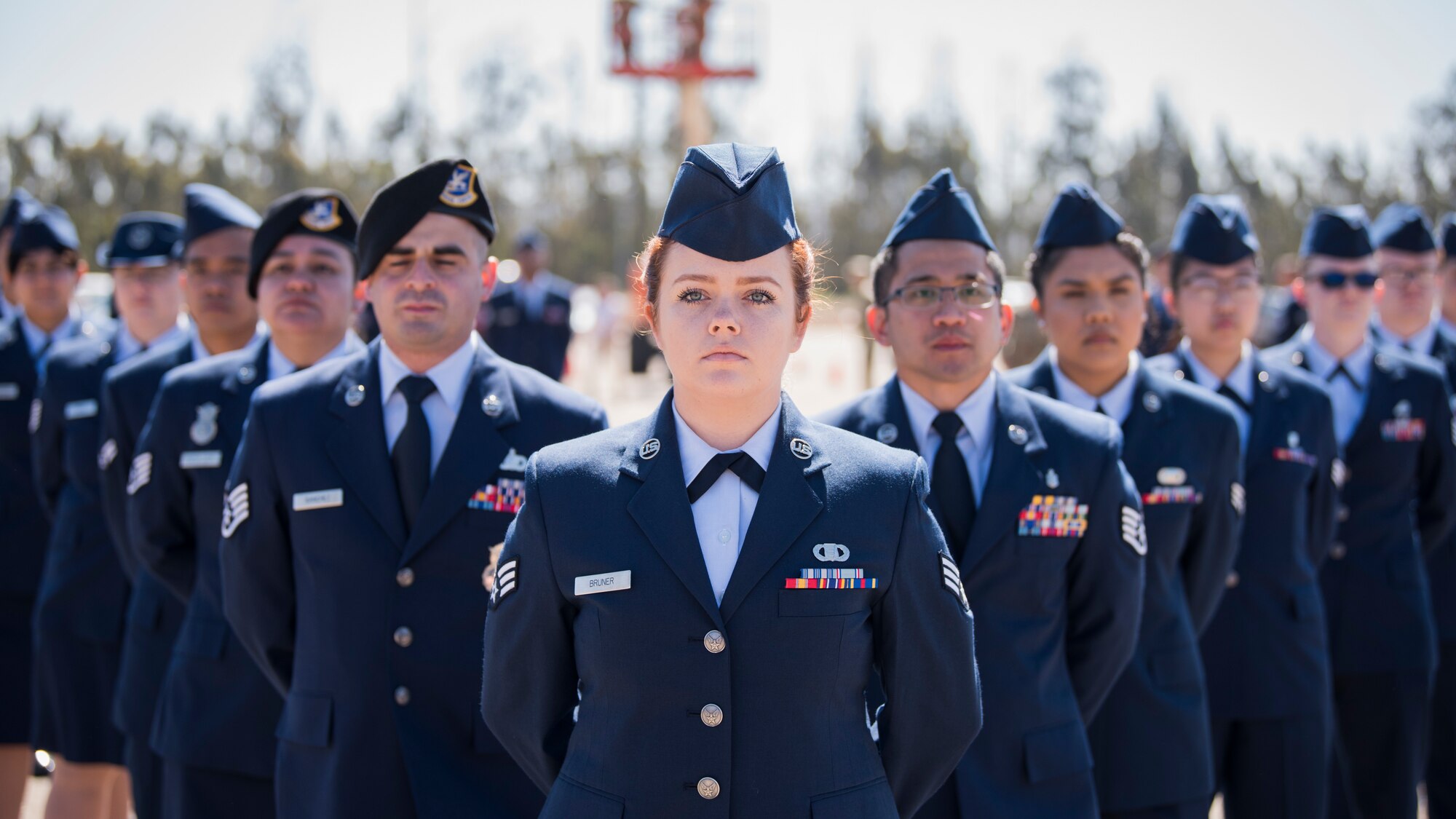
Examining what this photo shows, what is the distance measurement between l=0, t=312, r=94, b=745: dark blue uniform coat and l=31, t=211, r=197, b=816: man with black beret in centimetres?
46

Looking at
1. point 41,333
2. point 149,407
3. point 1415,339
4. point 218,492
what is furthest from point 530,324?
point 218,492

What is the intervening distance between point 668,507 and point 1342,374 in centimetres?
406

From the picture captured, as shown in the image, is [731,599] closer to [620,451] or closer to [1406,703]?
[620,451]

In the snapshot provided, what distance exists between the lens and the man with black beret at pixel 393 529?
284 centimetres

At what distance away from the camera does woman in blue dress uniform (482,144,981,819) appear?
2.10 meters

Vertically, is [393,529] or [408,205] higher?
[408,205]

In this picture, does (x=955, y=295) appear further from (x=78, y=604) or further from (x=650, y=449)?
(x=78, y=604)

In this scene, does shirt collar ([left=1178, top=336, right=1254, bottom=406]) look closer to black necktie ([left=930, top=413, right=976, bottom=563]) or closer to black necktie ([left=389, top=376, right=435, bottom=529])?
black necktie ([left=930, top=413, right=976, bottom=563])

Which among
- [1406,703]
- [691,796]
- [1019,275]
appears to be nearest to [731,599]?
[691,796]

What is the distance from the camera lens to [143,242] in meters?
5.33

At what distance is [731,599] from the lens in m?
2.11

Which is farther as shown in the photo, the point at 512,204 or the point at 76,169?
the point at 512,204

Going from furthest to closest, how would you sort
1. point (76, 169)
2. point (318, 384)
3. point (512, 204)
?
point (512, 204)
point (76, 169)
point (318, 384)

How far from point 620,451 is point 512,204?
50608mm
